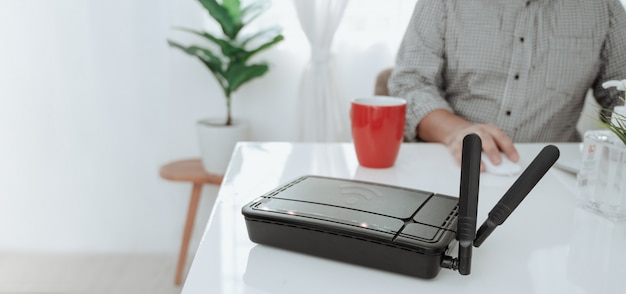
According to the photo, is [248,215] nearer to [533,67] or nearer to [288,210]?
[288,210]

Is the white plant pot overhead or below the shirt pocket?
below

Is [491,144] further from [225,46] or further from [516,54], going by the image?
[225,46]

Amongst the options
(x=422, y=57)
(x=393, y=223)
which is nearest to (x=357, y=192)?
(x=393, y=223)

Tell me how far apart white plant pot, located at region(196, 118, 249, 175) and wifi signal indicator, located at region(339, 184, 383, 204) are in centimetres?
128

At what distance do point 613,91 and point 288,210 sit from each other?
1.03m

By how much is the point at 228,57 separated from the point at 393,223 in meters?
1.46

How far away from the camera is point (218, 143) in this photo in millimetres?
1933

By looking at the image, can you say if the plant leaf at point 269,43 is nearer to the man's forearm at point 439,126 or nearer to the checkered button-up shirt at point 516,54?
the checkered button-up shirt at point 516,54

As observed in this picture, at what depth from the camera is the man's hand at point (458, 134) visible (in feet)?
3.01

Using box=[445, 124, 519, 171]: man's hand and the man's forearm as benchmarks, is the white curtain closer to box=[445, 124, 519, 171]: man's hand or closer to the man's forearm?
the man's forearm

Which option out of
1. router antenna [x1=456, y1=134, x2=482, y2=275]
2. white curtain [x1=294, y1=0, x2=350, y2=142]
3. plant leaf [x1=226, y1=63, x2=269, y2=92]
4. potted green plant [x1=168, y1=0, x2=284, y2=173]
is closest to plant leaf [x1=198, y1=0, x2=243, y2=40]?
potted green plant [x1=168, y1=0, x2=284, y2=173]

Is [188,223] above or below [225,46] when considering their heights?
below

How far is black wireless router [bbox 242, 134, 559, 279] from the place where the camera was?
0.54 metres

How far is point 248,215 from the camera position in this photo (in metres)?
0.60
